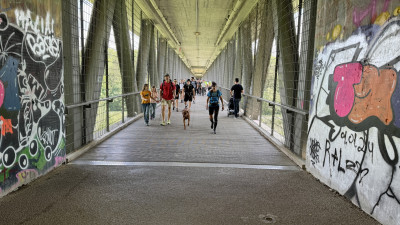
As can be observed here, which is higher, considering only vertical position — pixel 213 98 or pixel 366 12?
pixel 366 12

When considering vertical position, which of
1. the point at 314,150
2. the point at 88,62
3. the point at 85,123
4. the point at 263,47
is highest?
the point at 263,47

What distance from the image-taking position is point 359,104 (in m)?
3.28

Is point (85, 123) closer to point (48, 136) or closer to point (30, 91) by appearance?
point (48, 136)

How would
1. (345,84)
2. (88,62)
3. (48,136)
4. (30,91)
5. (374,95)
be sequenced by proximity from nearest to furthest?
(374,95), (345,84), (30,91), (48,136), (88,62)

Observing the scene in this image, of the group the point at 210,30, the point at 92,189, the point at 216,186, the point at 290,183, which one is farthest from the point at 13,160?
the point at 210,30

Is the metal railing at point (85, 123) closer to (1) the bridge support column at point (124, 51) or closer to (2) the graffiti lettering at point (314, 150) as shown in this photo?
(1) the bridge support column at point (124, 51)

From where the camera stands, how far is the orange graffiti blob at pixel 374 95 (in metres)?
2.75

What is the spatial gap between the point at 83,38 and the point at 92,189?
3.19m

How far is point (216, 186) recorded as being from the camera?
3.88 m

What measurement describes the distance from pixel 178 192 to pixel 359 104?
2417 millimetres

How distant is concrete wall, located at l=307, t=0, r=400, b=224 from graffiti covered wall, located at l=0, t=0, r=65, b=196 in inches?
158

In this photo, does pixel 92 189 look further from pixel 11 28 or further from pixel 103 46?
pixel 103 46

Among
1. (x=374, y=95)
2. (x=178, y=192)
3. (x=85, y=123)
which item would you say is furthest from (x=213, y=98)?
(x=374, y=95)

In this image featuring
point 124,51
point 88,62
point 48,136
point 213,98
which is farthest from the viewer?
point 124,51
